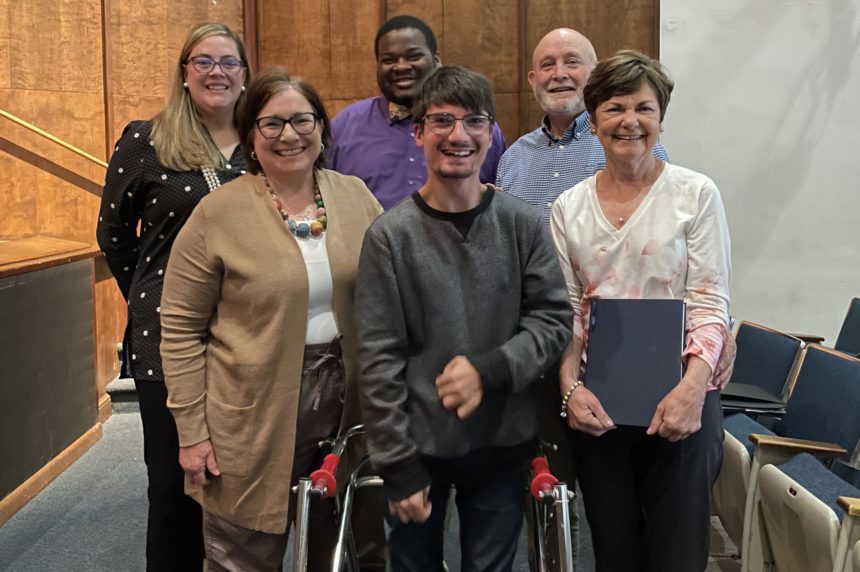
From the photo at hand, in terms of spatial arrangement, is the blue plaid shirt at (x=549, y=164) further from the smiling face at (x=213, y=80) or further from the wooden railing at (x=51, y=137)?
the wooden railing at (x=51, y=137)

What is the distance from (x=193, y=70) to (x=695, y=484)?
1582 millimetres

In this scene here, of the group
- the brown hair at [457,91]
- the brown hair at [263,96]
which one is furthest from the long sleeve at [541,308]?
the brown hair at [263,96]

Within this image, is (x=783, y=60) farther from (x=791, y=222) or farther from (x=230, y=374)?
(x=230, y=374)

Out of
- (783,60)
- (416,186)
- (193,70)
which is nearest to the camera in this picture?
(193,70)

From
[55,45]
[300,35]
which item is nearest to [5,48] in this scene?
[55,45]

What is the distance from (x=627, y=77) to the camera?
1610mm

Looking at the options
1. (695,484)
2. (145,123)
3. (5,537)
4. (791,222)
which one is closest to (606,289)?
(695,484)

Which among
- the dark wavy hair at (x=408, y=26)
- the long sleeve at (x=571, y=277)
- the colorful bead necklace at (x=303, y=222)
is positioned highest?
the dark wavy hair at (x=408, y=26)

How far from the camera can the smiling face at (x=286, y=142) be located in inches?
65.5

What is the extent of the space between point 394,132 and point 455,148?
111cm

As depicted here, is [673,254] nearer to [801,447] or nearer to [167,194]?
[801,447]

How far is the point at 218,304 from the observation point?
173cm

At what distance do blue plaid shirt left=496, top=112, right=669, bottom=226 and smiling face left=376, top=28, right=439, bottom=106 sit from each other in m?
0.43

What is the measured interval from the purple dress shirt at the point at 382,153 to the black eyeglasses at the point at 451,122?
94 centimetres
